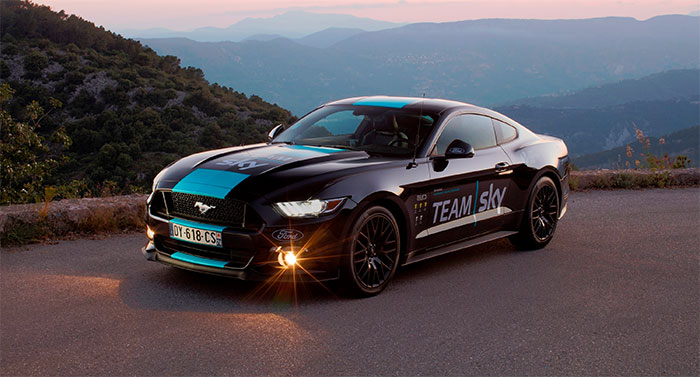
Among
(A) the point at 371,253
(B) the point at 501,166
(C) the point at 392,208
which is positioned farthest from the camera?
(B) the point at 501,166

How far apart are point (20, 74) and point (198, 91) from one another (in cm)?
1199

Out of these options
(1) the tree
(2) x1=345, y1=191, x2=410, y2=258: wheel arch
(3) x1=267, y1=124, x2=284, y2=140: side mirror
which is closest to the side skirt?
(2) x1=345, y1=191, x2=410, y2=258: wheel arch

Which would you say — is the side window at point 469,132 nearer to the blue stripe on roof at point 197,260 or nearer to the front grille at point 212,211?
the front grille at point 212,211

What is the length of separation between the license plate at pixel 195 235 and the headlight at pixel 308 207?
52 cm

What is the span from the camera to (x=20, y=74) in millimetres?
48594

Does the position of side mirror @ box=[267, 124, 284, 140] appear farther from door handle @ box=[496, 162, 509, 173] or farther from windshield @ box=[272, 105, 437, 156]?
door handle @ box=[496, 162, 509, 173]

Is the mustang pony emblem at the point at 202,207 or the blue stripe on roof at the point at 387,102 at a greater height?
the blue stripe on roof at the point at 387,102

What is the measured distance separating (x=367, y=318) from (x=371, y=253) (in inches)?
26.6

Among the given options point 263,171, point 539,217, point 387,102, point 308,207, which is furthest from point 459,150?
point 539,217

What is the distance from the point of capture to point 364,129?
693cm

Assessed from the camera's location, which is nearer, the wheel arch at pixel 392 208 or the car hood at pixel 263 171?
the car hood at pixel 263 171

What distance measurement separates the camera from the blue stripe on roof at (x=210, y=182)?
554 centimetres

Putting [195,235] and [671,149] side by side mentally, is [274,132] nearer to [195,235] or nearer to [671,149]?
[195,235]

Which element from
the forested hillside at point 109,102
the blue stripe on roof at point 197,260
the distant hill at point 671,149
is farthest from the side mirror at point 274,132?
the distant hill at point 671,149
